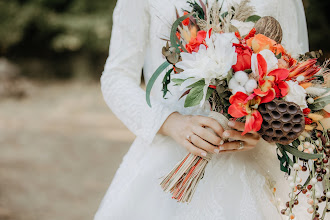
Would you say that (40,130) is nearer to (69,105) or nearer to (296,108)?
(69,105)

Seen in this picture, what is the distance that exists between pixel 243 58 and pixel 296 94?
0.17 meters

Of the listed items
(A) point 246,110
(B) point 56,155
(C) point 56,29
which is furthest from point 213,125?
(C) point 56,29

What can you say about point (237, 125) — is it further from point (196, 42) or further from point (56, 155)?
point (56, 155)

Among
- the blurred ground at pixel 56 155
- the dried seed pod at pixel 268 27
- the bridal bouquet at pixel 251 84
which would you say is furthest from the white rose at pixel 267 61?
the blurred ground at pixel 56 155

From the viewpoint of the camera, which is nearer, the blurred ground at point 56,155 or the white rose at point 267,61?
the white rose at point 267,61

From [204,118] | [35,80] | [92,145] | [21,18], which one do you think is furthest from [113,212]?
[21,18]

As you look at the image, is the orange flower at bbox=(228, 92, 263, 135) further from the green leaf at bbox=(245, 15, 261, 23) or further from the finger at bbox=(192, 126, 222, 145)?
the green leaf at bbox=(245, 15, 261, 23)

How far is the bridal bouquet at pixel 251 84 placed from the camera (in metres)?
1.10

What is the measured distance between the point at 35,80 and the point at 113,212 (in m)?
12.2

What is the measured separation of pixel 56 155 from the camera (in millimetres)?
6496

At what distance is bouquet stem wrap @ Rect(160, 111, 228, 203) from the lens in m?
1.29

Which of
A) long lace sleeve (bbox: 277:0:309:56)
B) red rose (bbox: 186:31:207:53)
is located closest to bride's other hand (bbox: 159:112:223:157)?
red rose (bbox: 186:31:207:53)

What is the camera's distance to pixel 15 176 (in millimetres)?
5496

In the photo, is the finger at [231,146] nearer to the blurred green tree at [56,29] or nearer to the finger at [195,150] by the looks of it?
the finger at [195,150]
